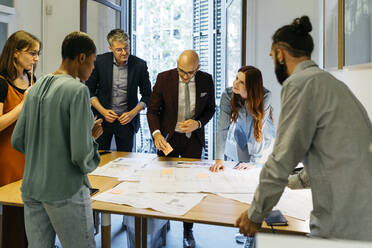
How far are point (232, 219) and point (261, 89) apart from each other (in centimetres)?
107

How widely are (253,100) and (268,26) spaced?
1573 millimetres

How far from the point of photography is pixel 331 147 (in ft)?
3.46

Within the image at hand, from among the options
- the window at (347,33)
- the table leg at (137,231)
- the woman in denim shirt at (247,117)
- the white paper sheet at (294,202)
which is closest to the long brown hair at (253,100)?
the woman in denim shirt at (247,117)

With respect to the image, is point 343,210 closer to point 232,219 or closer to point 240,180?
point 232,219

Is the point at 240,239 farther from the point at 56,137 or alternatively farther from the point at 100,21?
the point at 100,21

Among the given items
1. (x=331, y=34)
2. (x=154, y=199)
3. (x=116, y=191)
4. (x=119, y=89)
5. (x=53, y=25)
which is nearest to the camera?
(x=154, y=199)

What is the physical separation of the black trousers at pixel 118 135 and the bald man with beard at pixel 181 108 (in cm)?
47

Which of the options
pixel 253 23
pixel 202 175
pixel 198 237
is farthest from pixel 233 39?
pixel 202 175

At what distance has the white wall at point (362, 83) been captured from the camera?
173cm

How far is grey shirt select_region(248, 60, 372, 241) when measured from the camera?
1.04 m

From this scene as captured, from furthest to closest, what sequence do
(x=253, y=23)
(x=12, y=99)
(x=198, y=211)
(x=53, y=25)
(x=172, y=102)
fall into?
(x=53, y=25) → (x=253, y=23) → (x=172, y=102) → (x=12, y=99) → (x=198, y=211)

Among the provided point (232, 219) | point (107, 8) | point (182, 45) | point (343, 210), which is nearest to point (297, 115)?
point (343, 210)

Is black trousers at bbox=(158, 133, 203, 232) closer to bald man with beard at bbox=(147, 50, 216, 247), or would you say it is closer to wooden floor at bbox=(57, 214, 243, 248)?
bald man with beard at bbox=(147, 50, 216, 247)

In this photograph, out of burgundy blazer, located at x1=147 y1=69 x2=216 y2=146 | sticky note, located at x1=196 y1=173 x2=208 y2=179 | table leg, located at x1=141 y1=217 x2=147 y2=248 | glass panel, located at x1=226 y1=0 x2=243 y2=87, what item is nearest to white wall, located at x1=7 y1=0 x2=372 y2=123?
glass panel, located at x1=226 y1=0 x2=243 y2=87
